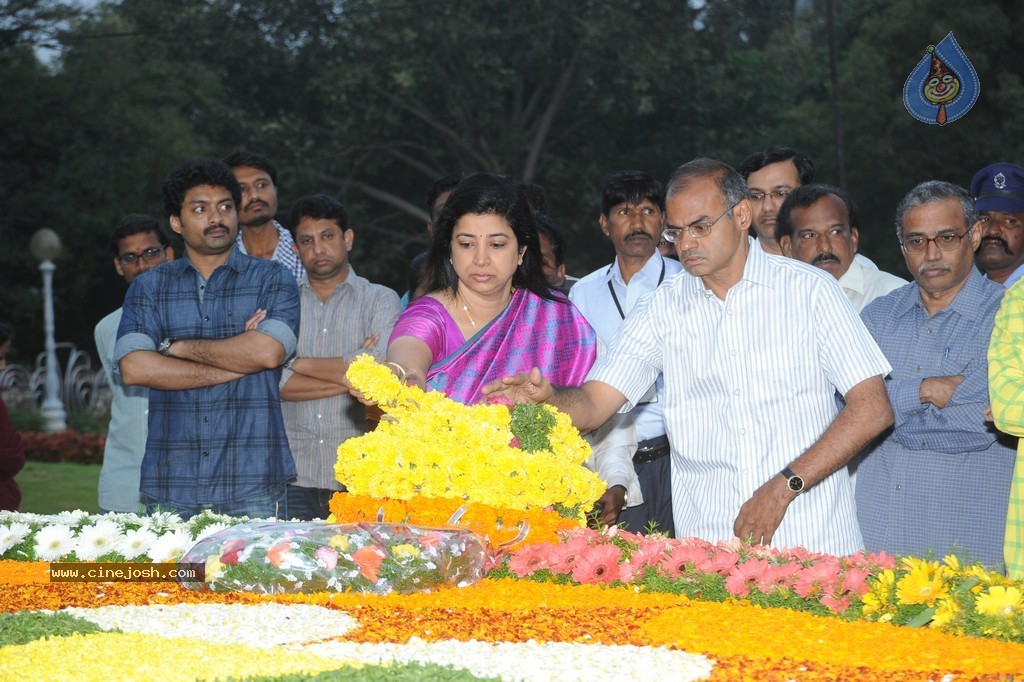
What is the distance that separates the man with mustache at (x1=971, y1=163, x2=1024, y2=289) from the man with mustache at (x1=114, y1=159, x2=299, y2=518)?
10.6 ft

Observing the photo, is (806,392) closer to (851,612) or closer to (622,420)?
(851,612)

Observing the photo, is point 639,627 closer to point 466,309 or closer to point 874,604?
point 874,604

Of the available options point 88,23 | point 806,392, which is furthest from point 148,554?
point 88,23

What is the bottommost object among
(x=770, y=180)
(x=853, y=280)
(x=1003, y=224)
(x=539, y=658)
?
(x=539, y=658)

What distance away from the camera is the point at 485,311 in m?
4.52

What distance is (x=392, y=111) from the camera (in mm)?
25609

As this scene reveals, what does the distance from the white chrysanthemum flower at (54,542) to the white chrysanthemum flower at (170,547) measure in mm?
420

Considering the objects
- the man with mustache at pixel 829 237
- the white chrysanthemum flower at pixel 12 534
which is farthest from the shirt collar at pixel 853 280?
the white chrysanthemum flower at pixel 12 534

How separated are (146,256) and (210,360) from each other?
5.84 ft

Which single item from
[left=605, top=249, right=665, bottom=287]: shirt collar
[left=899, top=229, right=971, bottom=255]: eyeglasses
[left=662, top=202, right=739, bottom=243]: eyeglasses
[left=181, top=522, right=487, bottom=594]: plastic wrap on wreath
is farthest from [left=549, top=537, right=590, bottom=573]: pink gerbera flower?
[left=605, top=249, right=665, bottom=287]: shirt collar

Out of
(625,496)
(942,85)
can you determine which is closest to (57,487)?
(625,496)

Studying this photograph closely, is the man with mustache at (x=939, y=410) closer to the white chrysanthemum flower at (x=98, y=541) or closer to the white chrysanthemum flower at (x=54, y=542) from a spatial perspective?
the white chrysanthemum flower at (x=98, y=541)

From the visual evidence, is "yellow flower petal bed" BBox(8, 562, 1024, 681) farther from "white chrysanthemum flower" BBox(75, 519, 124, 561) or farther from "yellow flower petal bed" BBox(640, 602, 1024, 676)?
"white chrysanthemum flower" BBox(75, 519, 124, 561)

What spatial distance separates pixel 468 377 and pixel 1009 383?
1814 millimetres
